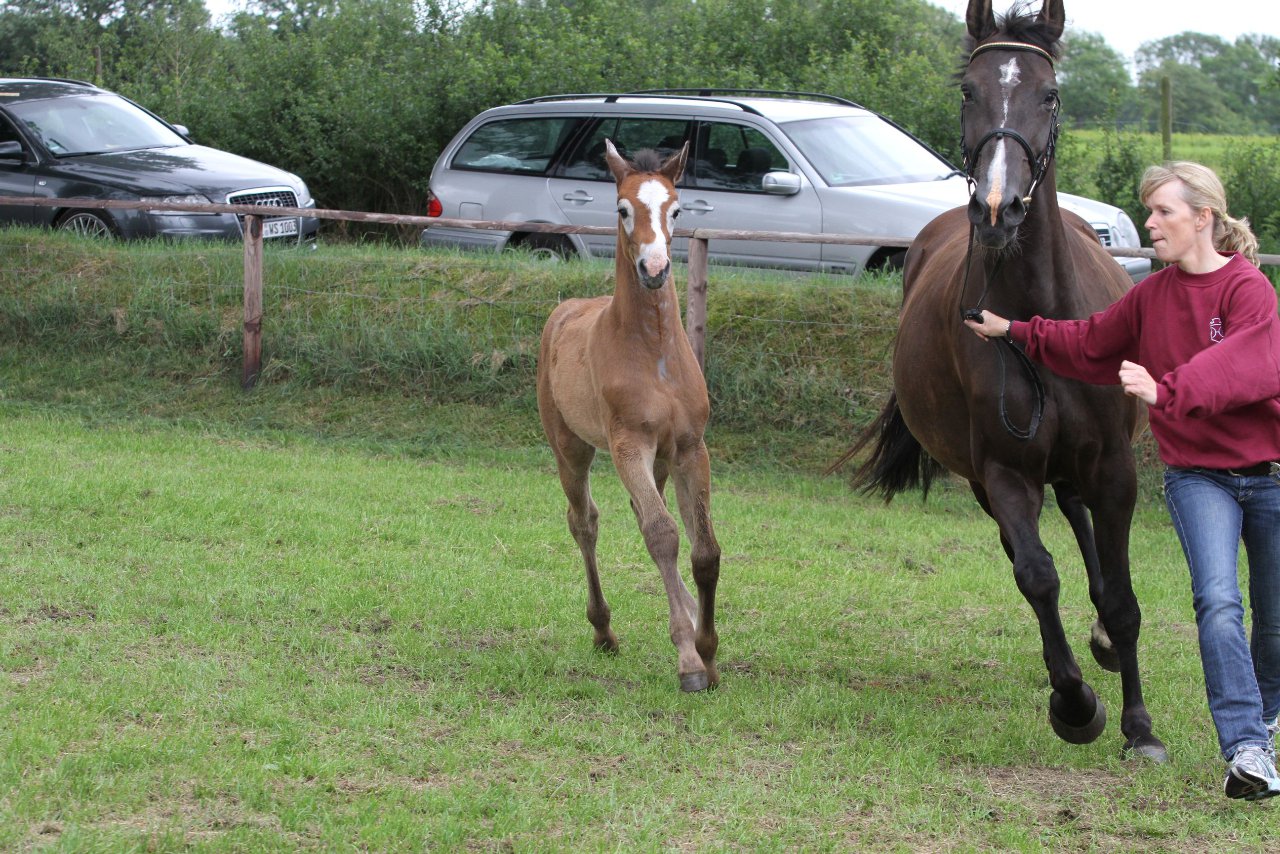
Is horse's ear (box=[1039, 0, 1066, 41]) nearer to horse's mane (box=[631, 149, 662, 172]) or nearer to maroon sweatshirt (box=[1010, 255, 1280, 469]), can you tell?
maroon sweatshirt (box=[1010, 255, 1280, 469])

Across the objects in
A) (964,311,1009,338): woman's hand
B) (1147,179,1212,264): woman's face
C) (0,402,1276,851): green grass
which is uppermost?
(1147,179,1212,264): woman's face

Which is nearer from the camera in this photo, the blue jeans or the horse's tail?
the blue jeans

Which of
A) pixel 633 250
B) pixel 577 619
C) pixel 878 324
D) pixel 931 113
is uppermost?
pixel 931 113

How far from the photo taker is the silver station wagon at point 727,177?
35.5 ft

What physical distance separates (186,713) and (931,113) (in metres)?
12.6

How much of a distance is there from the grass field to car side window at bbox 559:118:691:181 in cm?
149

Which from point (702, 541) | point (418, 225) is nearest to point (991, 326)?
point (702, 541)

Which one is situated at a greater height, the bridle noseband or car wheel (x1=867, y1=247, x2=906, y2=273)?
the bridle noseband

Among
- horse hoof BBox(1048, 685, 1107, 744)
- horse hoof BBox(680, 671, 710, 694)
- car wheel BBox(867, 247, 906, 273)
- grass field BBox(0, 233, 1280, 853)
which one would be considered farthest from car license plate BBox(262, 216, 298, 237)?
horse hoof BBox(1048, 685, 1107, 744)

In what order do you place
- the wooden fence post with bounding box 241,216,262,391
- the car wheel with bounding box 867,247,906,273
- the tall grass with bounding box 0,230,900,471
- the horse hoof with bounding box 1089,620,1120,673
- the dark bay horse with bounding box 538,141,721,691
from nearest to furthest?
the dark bay horse with bounding box 538,141,721,691, the horse hoof with bounding box 1089,620,1120,673, the tall grass with bounding box 0,230,900,471, the car wheel with bounding box 867,247,906,273, the wooden fence post with bounding box 241,216,262,391

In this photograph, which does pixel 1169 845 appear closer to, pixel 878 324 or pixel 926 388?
pixel 926 388

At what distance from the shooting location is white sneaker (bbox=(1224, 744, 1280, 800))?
394 cm

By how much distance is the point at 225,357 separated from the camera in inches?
450

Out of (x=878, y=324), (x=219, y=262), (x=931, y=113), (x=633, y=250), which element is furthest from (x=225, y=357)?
(x=931, y=113)
